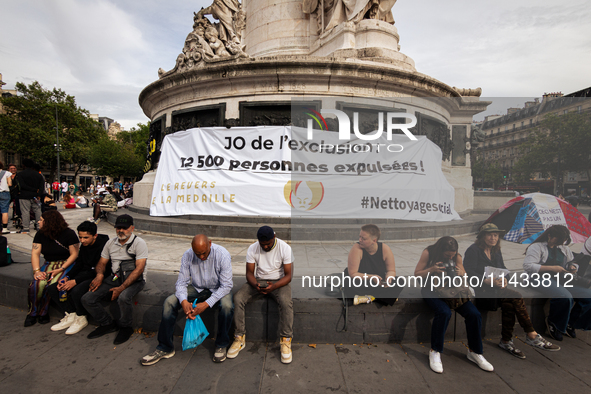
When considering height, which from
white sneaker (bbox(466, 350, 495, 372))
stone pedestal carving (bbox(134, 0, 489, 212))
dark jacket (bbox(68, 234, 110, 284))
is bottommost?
white sneaker (bbox(466, 350, 495, 372))

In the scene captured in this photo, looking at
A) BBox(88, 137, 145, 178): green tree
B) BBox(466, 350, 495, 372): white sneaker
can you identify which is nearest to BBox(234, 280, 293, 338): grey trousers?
BBox(466, 350, 495, 372): white sneaker

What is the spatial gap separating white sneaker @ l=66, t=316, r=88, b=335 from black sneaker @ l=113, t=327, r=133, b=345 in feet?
1.92

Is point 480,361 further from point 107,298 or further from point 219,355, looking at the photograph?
point 107,298

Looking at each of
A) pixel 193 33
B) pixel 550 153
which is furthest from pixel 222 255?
pixel 193 33

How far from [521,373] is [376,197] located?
90.4 inches

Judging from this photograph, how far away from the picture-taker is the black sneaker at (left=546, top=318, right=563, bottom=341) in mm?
3508

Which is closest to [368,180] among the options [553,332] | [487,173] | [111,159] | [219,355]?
[487,173]

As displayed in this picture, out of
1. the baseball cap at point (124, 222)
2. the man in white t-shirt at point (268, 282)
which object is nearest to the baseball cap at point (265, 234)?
the man in white t-shirt at point (268, 282)

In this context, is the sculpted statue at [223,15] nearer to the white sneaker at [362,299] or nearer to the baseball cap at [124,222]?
the baseball cap at [124,222]

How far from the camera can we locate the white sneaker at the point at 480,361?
9.48 feet

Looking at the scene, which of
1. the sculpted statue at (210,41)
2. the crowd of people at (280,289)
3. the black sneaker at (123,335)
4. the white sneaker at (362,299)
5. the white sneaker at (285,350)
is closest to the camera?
the white sneaker at (285,350)

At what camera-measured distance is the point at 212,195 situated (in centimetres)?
716

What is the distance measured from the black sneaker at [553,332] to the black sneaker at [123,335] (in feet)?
17.3

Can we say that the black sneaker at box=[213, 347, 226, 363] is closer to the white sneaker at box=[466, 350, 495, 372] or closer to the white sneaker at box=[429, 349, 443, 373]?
the white sneaker at box=[429, 349, 443, 373]
